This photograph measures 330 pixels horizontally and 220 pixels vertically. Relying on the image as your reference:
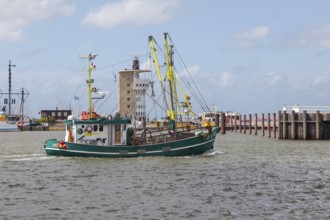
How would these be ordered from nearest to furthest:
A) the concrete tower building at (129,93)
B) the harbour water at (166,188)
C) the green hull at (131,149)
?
the harbour water at (166,188) < the green hull at (131,149) < the concrete tower building at (129,93)

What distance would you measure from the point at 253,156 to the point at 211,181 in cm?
1812

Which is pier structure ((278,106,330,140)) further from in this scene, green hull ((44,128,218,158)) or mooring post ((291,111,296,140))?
green hull ((44,128,218,158))

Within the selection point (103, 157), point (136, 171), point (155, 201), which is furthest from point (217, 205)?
point (103, 157)

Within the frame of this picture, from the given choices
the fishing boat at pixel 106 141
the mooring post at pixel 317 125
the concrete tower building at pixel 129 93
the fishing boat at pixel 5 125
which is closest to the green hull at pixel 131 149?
the fishing boat at pixel 106 141

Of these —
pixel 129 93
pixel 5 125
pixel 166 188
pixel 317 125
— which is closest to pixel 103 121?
pixel 166 188

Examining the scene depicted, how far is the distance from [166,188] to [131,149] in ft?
51.0

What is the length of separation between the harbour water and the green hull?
0.74 meters

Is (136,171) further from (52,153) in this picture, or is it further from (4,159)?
(4,159)

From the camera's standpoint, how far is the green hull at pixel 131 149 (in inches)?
1802

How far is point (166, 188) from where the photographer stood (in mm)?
30859

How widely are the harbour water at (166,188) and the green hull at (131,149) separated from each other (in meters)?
0.74

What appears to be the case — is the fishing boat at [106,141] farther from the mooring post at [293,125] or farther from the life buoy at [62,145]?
the mooring post at [293,125]

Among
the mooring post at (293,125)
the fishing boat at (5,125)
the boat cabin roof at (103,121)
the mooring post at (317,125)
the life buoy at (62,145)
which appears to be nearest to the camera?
the boat cabin roof at (103,121)

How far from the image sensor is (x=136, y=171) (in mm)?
38312
